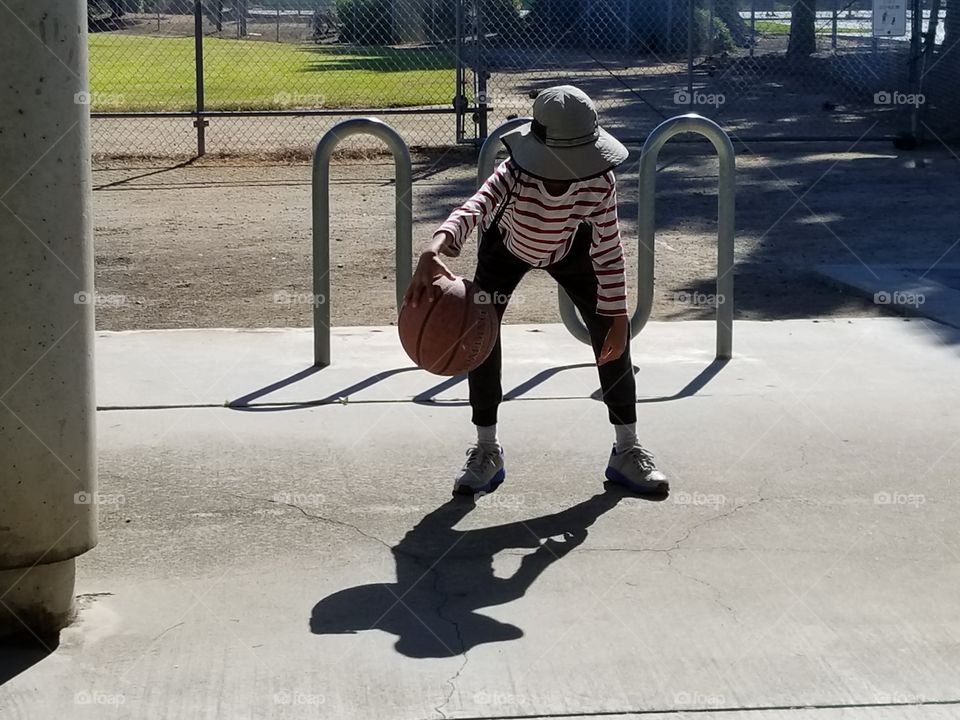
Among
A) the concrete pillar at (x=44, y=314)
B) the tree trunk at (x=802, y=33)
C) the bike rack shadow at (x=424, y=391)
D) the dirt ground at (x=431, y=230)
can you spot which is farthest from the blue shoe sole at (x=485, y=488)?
the tree trunk at (x=802, y=33)

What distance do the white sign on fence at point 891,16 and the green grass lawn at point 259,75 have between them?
582cm

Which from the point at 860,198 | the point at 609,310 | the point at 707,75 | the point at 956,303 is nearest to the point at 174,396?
the point at 609,310

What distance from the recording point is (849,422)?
6125 millimetres

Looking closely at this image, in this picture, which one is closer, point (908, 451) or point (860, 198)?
point (908, 451)

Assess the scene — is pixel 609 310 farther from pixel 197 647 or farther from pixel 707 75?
pixel 707 75

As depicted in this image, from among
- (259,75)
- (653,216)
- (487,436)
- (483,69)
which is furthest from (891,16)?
(487,436)

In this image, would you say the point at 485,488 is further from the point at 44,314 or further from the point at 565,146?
the point at 44,314

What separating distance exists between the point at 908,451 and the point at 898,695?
215 cm

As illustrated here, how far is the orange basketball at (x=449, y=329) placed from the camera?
475 centimetres

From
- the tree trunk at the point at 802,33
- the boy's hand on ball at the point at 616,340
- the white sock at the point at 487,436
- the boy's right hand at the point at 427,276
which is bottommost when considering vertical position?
the white sock at the point at 487,436

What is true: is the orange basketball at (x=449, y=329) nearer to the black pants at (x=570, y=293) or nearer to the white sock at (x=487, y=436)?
the black pants at (x=570, y=293)

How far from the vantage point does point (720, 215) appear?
7086 millimetres

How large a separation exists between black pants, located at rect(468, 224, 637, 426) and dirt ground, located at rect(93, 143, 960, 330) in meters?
3.06

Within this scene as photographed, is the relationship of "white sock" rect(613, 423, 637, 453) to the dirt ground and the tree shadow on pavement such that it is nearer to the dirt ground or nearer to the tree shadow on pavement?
the tree shadow on pavement
